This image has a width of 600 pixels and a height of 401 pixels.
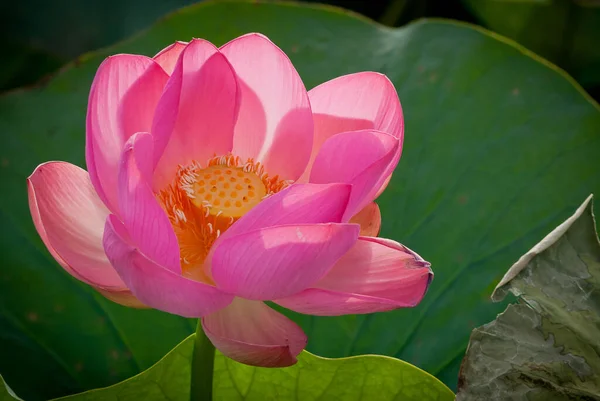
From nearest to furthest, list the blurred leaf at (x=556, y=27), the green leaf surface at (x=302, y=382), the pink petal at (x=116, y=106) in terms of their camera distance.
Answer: the pink petal at (x=116, y=106)
the green leaf surface at (x=302, y=382)
the blurred leaf at (x=556, y=27)

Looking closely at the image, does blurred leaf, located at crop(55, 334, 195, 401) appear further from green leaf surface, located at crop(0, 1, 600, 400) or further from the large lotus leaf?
green leaf surface, located at crop(0, 1, 600, 400)

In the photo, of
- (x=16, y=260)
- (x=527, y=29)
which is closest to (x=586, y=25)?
(x=527, y=29)

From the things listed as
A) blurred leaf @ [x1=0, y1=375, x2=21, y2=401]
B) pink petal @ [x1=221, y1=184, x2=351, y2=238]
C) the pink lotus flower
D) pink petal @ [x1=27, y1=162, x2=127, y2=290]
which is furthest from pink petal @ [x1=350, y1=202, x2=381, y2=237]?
blurred leaf @ [x1=0, y1=375, x2=21, y2=401]

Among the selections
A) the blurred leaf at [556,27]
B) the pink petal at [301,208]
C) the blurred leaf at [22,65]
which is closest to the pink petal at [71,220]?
the pink petal at [301,208]

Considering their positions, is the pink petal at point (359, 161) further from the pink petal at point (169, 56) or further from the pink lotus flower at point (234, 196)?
the pink petal at point (169, 56)

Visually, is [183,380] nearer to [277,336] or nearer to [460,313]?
[277,336]
